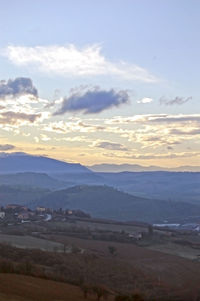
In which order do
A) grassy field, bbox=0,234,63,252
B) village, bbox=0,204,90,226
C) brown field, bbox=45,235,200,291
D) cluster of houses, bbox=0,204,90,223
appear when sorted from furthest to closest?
1. cluster of houses, bbox=0,204,90,223
2. village, bbox=0,204,90,226
3. grassy field, bbox=0,234,63,252
4. brown field, bbox=45,235,200,291

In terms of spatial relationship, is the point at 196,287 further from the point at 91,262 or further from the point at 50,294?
the point at 50,294

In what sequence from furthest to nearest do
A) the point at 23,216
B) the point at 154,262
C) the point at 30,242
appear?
the point at 23,216 → the point at 30,242 → the point at 154,262

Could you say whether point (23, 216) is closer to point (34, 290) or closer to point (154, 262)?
point (154, 262)

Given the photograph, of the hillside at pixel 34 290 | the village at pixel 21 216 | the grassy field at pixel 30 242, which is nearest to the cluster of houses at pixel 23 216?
the village at pixel 21 216

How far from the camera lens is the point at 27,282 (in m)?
43.2

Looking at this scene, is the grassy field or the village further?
the village

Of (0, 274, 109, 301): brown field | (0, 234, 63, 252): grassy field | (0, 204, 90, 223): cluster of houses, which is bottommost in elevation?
(0, 204, 90, 223): cluster of houses

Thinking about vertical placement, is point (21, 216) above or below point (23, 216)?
above

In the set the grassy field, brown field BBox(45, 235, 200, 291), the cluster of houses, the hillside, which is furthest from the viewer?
the cluster of houses

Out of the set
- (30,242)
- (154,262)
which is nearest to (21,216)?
(30,242)

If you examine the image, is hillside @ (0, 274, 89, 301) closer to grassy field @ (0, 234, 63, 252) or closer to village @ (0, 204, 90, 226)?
grassy field @ (0, 234, 63, 252)

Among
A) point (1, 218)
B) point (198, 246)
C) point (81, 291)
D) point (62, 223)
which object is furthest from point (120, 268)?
point (1, 218)

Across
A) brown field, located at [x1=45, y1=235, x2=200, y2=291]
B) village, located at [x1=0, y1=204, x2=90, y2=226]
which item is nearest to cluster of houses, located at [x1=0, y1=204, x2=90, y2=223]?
village, located at [x1=0, y1=204, x2=90, y2=226]

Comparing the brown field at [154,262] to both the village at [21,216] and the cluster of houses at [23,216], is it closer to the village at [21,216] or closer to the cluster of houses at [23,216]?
the village at [21,216]
